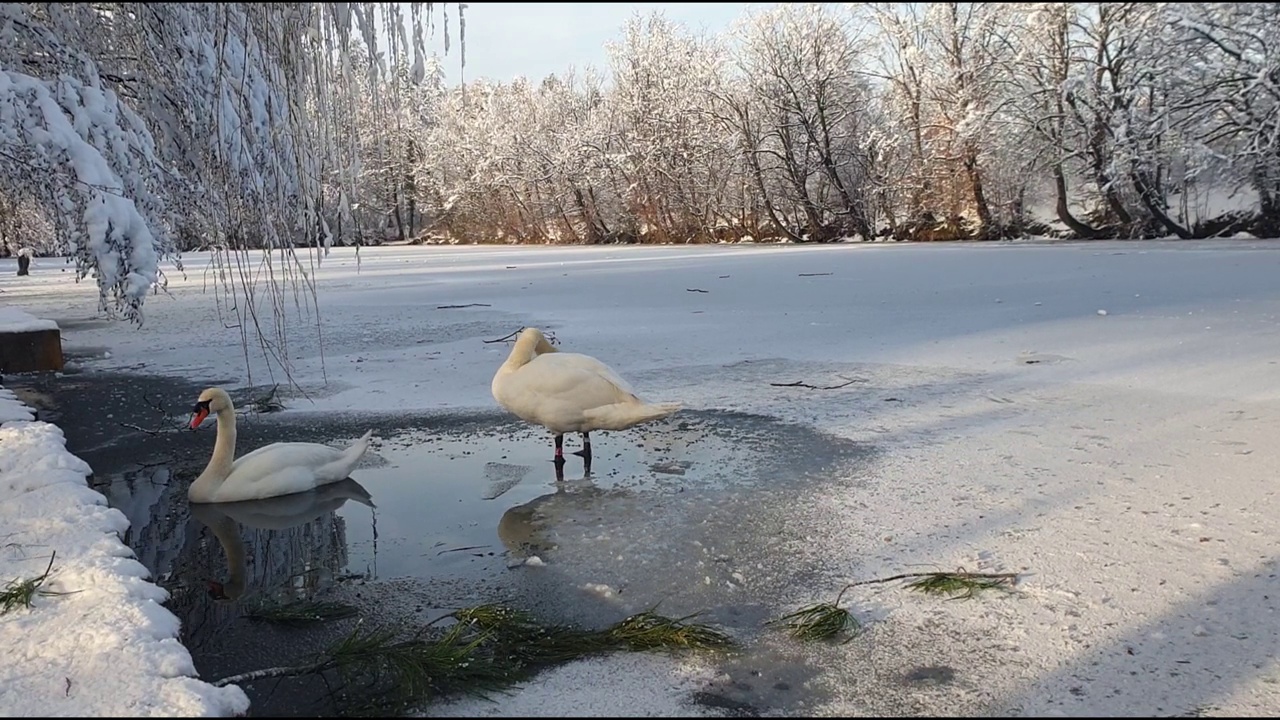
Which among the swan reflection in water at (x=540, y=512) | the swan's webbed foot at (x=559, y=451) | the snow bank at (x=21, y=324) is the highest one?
the snow bank at (x=21, y=324)

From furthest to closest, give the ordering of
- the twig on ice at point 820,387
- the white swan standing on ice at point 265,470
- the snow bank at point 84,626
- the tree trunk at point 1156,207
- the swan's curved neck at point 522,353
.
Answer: the tree trunk at point 1156,207 → the twig on ice at point 820,387 → the swan's curved neck at point 522,353 → the white swan standing on ice at point 265,470 → the snow bank at point 84,626

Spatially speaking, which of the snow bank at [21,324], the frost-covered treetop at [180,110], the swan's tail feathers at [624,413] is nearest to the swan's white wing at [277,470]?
the frost-covered treetop at [180,110]

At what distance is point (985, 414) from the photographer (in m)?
5.86

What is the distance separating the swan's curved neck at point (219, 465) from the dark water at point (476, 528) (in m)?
0.11

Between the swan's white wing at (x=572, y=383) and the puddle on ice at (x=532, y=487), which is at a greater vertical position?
the swan's white wing at (x=572, y=383)

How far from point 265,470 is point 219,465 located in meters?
0.26

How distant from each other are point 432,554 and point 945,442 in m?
3.12

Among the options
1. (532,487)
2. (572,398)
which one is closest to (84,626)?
(532,487)

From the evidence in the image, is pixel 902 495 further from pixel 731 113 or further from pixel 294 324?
pixel 731 113

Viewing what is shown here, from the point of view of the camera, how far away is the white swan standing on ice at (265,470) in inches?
181

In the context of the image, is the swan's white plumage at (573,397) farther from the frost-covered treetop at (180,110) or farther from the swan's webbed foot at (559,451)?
the frost-covered treetop at (180,110)

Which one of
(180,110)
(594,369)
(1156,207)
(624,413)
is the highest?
(180,110)

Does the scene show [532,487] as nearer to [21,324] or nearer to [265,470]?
[265,470]

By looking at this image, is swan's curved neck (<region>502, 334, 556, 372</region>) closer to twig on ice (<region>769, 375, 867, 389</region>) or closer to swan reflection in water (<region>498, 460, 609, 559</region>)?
swan reflection in water (<region>498, 460, 609, 559</region>)
